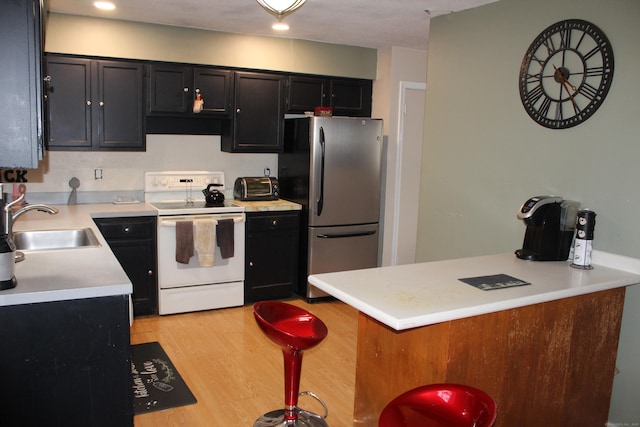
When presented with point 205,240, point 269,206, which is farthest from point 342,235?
point 205,240

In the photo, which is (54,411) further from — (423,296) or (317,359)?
(317,359)

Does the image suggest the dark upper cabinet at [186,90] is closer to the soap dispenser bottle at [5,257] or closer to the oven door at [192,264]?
the oven door at [192,264]

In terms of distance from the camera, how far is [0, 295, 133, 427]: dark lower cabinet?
82.1 inches

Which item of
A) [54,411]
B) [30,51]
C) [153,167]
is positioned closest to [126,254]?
[153,167]

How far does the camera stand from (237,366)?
3.64 metres

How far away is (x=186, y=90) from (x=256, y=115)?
65 centimetres

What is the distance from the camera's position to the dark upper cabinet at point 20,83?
1854 mm

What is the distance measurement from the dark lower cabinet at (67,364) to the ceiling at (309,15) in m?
2.40

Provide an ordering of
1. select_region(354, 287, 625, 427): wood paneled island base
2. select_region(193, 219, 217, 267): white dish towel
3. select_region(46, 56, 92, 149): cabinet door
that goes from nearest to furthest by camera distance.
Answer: select_region(354, 287, 625, 427): wood paneled island base → select_region(46, 56, 92, 149): cabinet door → select_region(193, 219, 217, 267): white dish towel

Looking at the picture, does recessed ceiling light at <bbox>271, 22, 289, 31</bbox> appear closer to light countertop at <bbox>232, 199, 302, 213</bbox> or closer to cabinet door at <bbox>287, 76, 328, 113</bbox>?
cabinet door at <bbox>287, 76, 328, 113</bbox>

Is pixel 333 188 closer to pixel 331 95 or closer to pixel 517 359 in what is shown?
pixel 331 95

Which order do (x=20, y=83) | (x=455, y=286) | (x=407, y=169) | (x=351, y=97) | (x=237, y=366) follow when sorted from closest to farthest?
(x=20, y=83)
(x=455, y=286)
(x=237, y=366)
(x=351, y=97)
(x=407, y=169)

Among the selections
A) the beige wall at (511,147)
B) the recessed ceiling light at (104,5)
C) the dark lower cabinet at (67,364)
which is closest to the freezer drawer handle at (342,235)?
the beige wall at (511,147)

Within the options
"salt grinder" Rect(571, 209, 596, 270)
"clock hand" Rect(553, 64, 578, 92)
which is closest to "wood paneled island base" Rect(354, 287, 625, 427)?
→ "salt grinder" Rect(571, 209, 596, 270)
